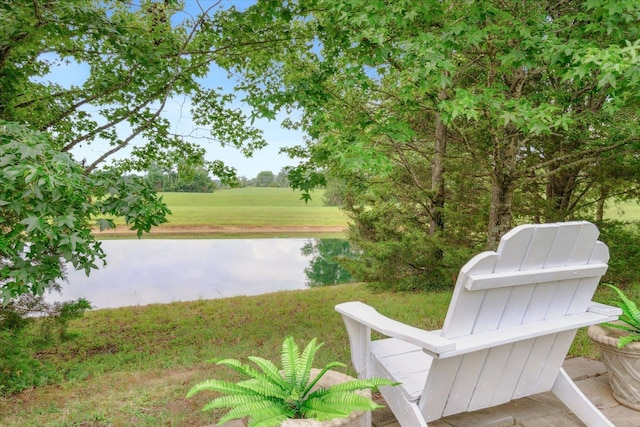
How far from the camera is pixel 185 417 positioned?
2.02 m

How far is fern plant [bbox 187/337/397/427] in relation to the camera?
1109 mm

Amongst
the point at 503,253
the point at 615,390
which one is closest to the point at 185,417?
the point at 503,253

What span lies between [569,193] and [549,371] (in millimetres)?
4387

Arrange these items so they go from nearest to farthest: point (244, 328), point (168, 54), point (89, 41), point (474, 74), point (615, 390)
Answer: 1. point (615, 390)
2. point (168, 54)
3. point (89, 41)
4. point (244, 328)
5. point (474, 74)

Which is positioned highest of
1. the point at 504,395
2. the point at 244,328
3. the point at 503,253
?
the point at 503,253

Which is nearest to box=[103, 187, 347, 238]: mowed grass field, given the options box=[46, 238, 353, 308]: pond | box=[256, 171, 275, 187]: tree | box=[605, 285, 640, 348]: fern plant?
box=[46, 238, 353, 308]: pond

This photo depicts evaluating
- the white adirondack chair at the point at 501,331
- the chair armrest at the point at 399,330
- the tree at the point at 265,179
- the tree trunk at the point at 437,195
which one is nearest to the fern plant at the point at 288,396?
the chair armrest at the point at 399,330

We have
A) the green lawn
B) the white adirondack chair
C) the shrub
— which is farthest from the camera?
the green lawn

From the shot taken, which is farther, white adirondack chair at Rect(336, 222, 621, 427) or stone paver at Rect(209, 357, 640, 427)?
stone paver at Rect(209, 357, 640, 427)

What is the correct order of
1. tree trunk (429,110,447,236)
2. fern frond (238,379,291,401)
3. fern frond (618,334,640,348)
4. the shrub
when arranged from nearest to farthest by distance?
fern frond (238,379,291,401) → fern frond (618,334,640,348) → the shrub → tree trunk (429,110,447,236)

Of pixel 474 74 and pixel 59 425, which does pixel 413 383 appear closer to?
pixel 59 425

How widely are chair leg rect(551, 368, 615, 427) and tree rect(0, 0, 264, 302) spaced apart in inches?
93.5

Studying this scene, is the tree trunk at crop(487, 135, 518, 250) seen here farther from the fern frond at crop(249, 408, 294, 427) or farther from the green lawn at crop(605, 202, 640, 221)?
the green lawn at crop(605, 202, 640, 221)

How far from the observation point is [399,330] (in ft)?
4.66
